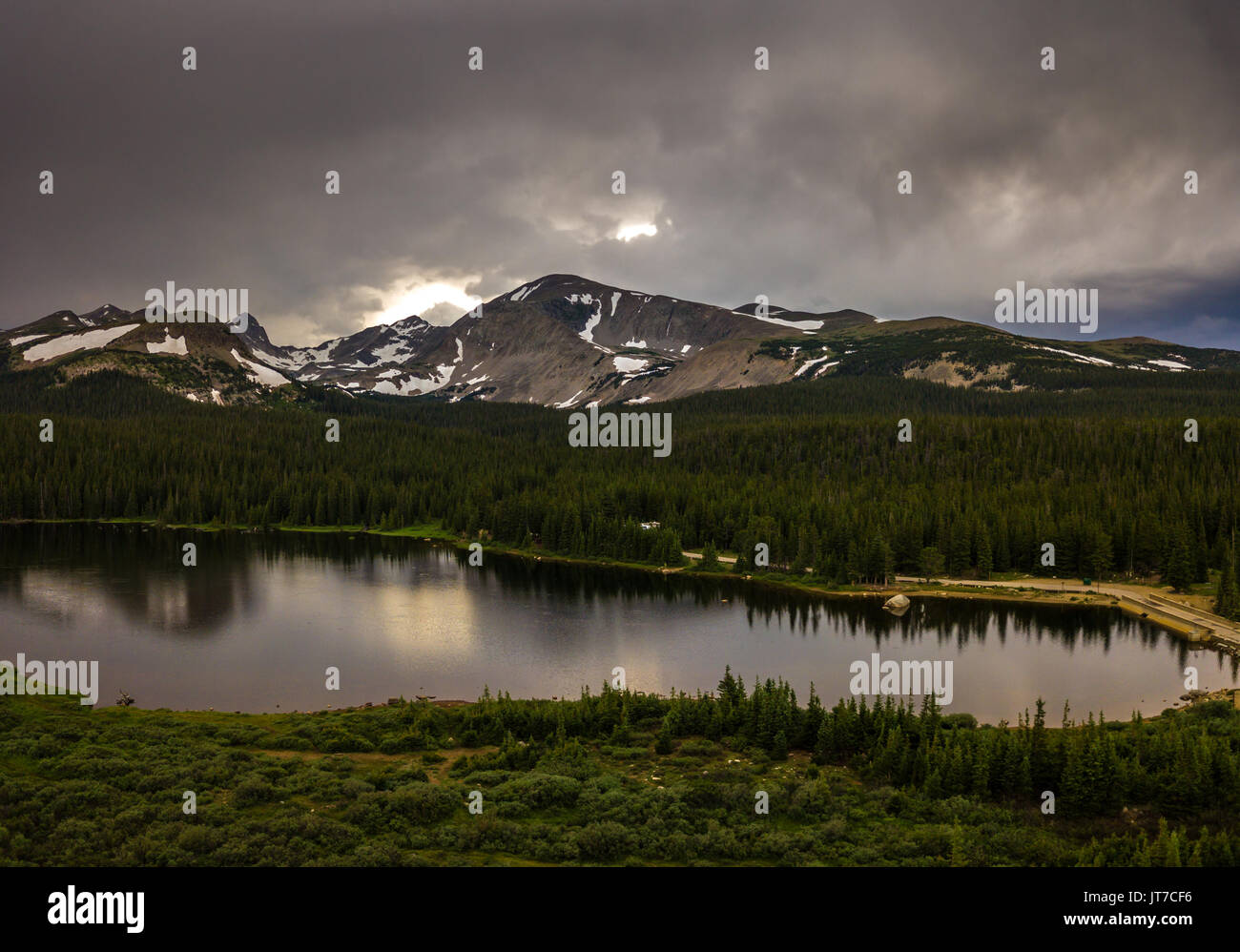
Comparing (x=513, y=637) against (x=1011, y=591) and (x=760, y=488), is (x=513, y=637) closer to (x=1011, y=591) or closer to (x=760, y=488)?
(x=1011, y=591)

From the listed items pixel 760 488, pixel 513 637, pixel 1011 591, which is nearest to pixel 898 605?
pixel 1011 591

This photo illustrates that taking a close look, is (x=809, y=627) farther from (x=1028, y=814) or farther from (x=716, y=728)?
(x=1028, y=814)

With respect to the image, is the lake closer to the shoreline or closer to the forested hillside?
the shoreline

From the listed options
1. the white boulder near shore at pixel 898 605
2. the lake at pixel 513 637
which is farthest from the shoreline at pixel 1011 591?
the white boulder near shore at pixel 898 605

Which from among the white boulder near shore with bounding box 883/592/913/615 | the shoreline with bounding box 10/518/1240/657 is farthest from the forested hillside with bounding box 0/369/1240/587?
the white boulder near shore with bounding box 883/592/913/615

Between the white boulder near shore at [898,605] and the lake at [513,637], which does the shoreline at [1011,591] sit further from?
the white boulder near shore at [898,605]

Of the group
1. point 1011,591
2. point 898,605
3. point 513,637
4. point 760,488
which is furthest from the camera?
point 760,488

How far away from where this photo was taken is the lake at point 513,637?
5856 centimetres

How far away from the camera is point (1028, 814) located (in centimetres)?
3362

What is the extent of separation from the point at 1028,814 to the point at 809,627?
146ft

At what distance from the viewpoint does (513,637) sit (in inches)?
2886

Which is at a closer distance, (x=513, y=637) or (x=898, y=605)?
(x=513, y=637)
